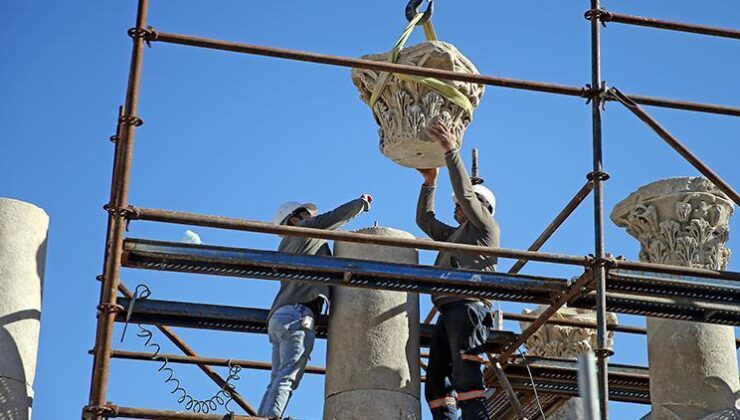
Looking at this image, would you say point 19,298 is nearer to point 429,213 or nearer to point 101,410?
point 101,410

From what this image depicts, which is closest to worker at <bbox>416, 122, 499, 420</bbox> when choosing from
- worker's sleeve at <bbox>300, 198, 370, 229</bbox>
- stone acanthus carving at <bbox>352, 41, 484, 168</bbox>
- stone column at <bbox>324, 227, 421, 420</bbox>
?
stone column at <bbox>324, 227, 421, 420</bbox>

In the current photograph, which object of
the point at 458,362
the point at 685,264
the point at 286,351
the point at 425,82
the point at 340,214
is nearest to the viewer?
the point at 458,362

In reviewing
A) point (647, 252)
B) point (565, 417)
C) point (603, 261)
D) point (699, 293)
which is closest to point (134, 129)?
point (603, 261)

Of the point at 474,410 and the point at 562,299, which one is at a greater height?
the point at 562,299

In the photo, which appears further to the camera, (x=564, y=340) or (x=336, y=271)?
(x=564, y=340)

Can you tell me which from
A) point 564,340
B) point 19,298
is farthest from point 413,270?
point 564,340

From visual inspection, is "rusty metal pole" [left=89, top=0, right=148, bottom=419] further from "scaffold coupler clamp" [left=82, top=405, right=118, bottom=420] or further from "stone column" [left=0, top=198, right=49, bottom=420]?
"stone column" [left=0, top=198, right=49, bottom=420]

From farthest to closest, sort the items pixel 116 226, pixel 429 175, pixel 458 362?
pixel 429 175 → pixel 458 362 → pixel 116 226

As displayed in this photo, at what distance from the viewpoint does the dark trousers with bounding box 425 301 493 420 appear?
12.9 m

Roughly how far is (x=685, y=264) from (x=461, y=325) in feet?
10.9

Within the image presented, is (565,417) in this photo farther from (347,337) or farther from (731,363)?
(347,337)

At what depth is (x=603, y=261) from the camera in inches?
490

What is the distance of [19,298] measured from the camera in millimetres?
12836

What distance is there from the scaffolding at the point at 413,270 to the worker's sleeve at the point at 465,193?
2.10 ft
